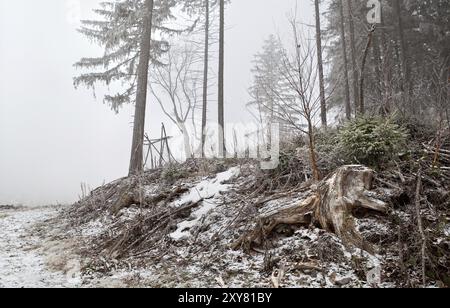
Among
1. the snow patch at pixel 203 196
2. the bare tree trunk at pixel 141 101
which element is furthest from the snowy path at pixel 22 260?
the bare tree trunk at pixel 141 101

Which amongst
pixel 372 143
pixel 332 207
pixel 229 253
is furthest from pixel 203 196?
pixel 372 143

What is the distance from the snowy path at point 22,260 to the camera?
4562 millimetres

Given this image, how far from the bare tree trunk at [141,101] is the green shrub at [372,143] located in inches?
252

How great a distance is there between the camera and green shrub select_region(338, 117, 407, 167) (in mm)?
5621

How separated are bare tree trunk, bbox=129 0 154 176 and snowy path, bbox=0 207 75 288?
3291 mm

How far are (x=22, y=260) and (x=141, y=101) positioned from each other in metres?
6.05

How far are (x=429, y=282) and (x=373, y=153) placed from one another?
8.44ft

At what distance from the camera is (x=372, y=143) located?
220 inches

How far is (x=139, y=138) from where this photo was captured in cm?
1034

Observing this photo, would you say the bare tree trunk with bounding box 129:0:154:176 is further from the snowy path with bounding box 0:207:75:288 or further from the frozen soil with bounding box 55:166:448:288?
the frozen soil with bounding box 55:166:448:288

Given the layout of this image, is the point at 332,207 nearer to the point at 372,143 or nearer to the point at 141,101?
the point at 372,143
